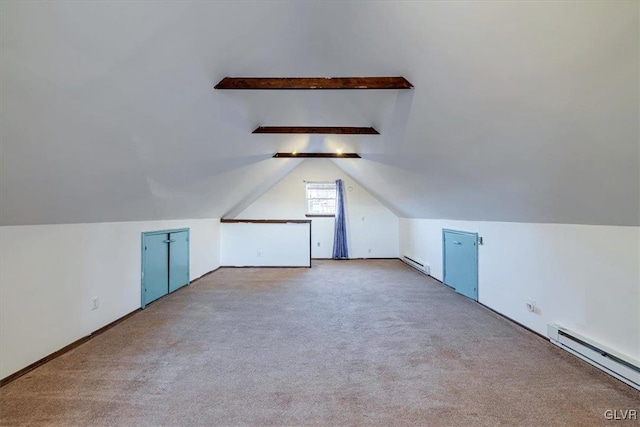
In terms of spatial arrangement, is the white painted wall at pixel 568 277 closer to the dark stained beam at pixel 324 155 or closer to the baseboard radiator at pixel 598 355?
the baseboard radiator at pixel 598 355

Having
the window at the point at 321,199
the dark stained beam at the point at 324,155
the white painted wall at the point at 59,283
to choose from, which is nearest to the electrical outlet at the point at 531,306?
the dark stained beam at the point at 324,155

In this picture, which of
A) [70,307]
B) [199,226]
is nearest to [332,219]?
[199,226]

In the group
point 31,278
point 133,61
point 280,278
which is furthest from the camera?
point 280,278

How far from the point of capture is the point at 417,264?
20.3 feet

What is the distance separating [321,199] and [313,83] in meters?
5.51

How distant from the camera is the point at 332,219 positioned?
25.5ft

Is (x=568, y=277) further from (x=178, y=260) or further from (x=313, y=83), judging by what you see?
(x=178, y=260)

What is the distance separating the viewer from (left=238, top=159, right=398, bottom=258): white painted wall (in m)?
7.63

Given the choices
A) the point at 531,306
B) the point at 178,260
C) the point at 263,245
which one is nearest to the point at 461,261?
the point at 531,306

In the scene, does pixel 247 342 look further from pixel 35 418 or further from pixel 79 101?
pixel 79 101

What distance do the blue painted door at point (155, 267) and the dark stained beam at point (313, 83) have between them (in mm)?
2518

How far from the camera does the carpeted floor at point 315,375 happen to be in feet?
5.70

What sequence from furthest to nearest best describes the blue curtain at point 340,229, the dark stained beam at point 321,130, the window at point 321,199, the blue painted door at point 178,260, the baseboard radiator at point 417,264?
the window at point 321,199, the blue curtain at point 340,229, the baseboard radiator at point 417,264, the blue painted door at point 178,260, the dark stained beam at point 321,130

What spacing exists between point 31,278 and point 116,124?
1386mm
